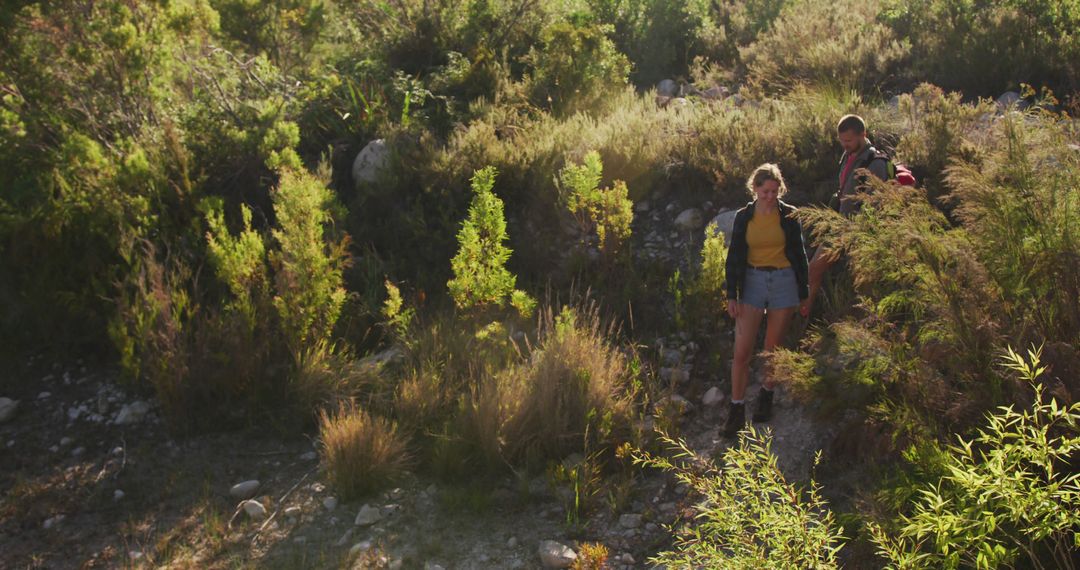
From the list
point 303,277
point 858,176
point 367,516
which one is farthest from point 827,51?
point 367,516

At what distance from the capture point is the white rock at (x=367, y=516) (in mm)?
4609

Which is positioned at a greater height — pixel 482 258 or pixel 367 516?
pixel 482 258

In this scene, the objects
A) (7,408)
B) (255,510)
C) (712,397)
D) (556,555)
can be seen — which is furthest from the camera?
(7,408)

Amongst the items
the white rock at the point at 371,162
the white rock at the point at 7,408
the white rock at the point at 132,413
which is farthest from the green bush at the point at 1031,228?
the white rock at the point at 7,408

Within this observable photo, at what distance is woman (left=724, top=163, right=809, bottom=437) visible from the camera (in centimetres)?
484

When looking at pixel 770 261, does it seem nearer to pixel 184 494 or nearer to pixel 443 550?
pixel 443 550

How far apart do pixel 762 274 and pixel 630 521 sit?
5.59ft

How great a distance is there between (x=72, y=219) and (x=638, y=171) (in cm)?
494

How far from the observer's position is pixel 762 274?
4891 mm

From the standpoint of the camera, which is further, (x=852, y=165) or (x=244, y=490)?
(x=852, y=165)

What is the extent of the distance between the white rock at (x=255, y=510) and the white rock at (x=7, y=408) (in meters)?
2.45

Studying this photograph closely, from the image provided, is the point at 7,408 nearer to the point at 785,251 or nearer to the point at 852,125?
the point at 785,251

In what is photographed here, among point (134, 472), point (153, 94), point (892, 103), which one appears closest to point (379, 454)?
point (134, 472)

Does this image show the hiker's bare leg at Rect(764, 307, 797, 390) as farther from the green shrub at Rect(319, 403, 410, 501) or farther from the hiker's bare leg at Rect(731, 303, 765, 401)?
the green shrub at Rect(319, 403, 410, 501)
